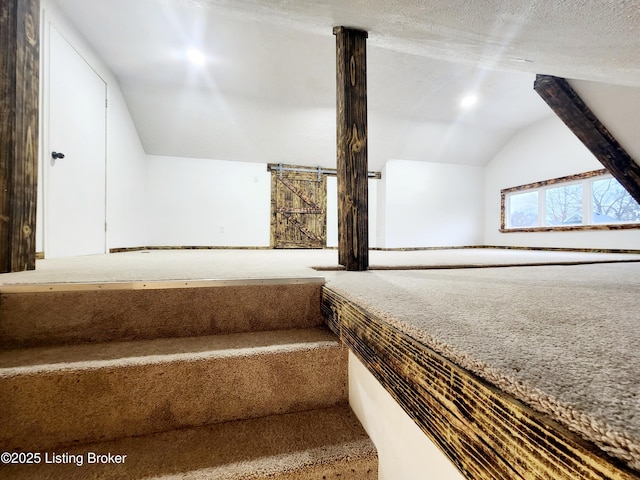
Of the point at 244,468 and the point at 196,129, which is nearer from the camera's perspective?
the point at 244,468

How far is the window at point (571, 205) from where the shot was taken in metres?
4.00

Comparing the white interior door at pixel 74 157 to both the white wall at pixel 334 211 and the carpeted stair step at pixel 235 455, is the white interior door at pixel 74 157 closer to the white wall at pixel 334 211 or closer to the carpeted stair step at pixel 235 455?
the carpeted stair step at pixel 235 455

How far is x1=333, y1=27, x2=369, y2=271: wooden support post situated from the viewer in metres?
1.79

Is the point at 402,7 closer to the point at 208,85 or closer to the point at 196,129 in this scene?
the point at 208,85

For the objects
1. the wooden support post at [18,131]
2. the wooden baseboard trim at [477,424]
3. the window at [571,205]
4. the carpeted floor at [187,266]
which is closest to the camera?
the wooden baseboard trim at [477,424]

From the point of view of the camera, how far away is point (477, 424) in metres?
0.41

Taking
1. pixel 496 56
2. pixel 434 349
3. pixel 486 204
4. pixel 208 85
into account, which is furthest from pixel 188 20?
pixel 486 204

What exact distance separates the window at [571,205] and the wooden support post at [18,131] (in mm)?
6518

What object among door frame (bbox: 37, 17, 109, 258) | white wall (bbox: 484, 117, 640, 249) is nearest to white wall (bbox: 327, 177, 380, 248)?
white wall (bbox: 484, 117, 640, 249)

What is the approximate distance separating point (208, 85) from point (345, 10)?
325 centimetres

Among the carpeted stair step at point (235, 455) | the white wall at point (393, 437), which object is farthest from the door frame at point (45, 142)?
the white wall at point (393, 437)

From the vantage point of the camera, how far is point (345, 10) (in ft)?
4.93

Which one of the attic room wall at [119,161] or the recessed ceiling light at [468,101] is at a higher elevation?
the recessed ceiling light at [468,101]

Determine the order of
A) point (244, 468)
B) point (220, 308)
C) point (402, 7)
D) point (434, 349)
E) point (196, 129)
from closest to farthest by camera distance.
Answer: point (434, 349) < point (244, 468) < point (220, 308) < point (402, 7) < point (196, 129)
